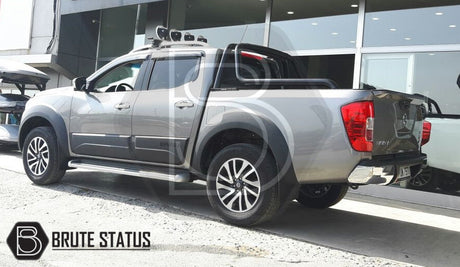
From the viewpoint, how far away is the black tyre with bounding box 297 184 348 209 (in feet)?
19.1

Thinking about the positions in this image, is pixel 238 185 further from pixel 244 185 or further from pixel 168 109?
pixel 168 109

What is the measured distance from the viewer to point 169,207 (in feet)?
18.4

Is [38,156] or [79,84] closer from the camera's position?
[79,84]

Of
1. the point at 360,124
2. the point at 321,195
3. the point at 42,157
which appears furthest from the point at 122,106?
the point at 360,124

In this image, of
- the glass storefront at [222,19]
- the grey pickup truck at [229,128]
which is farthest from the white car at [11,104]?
the glass storefront at [222,19]

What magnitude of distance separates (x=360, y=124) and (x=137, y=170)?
2.79 metres

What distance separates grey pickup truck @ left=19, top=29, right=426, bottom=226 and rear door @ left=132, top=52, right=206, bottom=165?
14 millimetres

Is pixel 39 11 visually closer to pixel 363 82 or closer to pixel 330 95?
pixel 363 82

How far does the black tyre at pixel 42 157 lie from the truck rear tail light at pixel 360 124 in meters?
4.06

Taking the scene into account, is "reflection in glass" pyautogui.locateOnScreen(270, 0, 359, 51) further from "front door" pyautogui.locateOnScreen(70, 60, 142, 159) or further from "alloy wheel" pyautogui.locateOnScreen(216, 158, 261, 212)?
"alloy wheel" pyautogui.locateOnScreen(216, 158, 261, 212)

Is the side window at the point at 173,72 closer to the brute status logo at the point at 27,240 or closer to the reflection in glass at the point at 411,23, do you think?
the brute status logo at the point at 27,240

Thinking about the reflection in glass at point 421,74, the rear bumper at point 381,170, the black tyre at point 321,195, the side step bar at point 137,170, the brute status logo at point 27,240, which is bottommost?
the brute status logo at point 27,240

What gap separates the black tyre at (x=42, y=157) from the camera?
6271 mm

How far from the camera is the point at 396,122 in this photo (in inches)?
175
